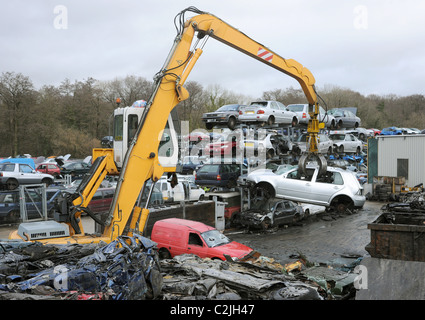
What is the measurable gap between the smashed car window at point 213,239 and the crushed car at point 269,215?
12.5 ft

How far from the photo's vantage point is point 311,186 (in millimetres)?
15789

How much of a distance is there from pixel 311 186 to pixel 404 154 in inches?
377

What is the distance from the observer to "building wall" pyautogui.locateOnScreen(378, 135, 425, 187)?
21.8 m

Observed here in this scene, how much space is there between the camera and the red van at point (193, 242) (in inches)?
412

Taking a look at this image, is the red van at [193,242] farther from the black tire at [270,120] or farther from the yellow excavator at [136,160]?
the black tire at [270,120]

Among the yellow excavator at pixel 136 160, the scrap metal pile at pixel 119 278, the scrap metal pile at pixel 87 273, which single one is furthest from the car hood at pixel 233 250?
the scrap metal pile at pixel 87 273

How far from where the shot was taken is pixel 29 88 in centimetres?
3878

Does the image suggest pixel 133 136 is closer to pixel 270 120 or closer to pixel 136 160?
pixel 136 160

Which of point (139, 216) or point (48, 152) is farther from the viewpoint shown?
point (48, 152)

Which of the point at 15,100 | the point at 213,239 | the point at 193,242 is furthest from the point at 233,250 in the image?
the point at 15,100
